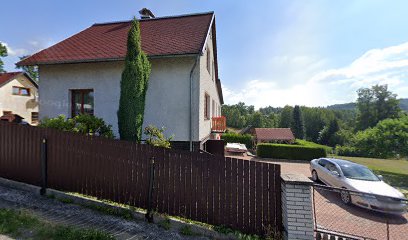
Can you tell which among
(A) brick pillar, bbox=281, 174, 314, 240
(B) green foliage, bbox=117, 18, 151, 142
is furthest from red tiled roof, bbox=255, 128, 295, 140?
(A) brick pillar, bbox=281, 174, 314, 240

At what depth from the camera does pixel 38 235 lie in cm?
345

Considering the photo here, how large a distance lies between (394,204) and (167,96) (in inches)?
355

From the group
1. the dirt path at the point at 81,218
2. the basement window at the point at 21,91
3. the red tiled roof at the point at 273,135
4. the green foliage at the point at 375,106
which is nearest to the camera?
the dirt path at the point at 81,218

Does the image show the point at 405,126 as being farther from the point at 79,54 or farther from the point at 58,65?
the point at 58,65

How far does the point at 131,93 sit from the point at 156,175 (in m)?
3.97

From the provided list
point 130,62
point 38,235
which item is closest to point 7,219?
point 38,235

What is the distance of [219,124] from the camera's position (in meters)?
13.1

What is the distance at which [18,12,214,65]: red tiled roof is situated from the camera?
8711 mm

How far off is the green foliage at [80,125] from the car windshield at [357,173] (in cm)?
984

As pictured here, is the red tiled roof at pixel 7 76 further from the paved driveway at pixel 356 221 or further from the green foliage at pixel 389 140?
the green foliage at pixel 389 140

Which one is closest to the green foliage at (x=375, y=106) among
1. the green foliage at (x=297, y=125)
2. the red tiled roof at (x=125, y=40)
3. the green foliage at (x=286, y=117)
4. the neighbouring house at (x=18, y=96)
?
the green foliage at (x=297, y=125)

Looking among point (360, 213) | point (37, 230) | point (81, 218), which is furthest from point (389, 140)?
point (37, 230)

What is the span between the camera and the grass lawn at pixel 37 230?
3418mm

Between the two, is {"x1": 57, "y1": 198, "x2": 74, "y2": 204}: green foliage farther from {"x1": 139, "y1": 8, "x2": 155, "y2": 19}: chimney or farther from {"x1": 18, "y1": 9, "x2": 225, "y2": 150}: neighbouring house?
{"x1": 139, "y1": 8, "x2": 155, "y2": 19}: chimney
